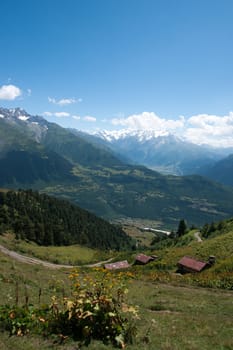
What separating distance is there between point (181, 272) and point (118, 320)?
35.8 metres

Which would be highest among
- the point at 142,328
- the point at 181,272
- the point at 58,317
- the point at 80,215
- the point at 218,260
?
the point at 58,317

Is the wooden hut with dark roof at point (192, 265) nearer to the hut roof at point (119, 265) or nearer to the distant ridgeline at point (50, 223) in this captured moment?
the hut roof at point (119, 265)

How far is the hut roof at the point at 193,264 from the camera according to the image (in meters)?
40.6

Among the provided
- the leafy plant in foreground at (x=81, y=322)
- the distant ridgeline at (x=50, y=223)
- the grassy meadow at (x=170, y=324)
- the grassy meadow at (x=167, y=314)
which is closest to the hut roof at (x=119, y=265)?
the grassy meadow at (x=167, y=314)

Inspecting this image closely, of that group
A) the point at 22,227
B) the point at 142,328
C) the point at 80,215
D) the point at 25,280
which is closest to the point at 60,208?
the point at 80,215

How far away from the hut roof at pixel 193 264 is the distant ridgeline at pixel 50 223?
68.1 meters

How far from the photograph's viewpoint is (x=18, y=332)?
9.26m

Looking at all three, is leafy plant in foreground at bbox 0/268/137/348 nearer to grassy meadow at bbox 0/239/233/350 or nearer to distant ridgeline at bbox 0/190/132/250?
grassy meadow at bbox 0/239/233/350

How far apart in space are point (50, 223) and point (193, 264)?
90.6 m

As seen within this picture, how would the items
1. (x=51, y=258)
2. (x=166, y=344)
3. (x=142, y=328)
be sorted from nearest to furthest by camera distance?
(x=166, y=344), (x=142, y=328), (x=51, y=258)

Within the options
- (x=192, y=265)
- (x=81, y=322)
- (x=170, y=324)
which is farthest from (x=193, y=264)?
(x=81, y=322)

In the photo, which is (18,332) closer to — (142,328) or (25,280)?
(142,328)

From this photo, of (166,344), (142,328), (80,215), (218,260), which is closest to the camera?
(166,344)

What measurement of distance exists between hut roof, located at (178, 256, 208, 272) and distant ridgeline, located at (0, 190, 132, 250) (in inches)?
2679
